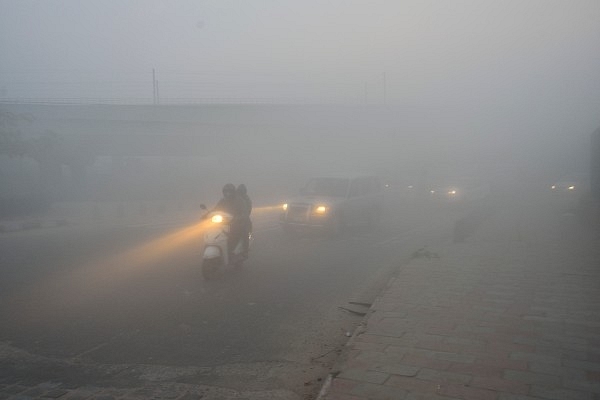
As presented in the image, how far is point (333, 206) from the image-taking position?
1547 centimetres

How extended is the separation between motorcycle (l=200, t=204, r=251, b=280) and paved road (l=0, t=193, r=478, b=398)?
26 centimetres

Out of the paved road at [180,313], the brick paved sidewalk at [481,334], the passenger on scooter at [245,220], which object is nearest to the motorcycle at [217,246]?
the paved road at [180,313]

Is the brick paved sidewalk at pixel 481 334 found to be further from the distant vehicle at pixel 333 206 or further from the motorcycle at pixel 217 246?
the distant vehicle at pixel 333 206

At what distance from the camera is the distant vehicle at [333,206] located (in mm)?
15367

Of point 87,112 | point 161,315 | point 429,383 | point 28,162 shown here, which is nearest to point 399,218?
point 161,315

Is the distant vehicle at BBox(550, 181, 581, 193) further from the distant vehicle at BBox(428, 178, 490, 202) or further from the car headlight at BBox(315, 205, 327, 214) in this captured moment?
the car headlight at BBox(315, 205, 327, 214)

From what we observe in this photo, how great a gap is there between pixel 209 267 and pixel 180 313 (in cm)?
205

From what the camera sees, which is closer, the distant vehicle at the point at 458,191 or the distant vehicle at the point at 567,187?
the distant vehicle at the point at 567,187

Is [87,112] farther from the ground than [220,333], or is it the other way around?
[87,112]

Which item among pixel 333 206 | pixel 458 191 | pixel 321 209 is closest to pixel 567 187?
pixel 458 191

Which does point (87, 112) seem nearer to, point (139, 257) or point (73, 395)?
point (139, 257)

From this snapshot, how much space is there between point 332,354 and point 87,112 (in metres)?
42.7

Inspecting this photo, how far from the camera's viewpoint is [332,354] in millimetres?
5699

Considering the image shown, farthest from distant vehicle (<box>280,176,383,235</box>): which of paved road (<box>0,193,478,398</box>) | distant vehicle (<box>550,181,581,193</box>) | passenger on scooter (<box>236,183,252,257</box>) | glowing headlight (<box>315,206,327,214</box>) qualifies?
distant vehicle (<box>550,181,581,193</box>)
